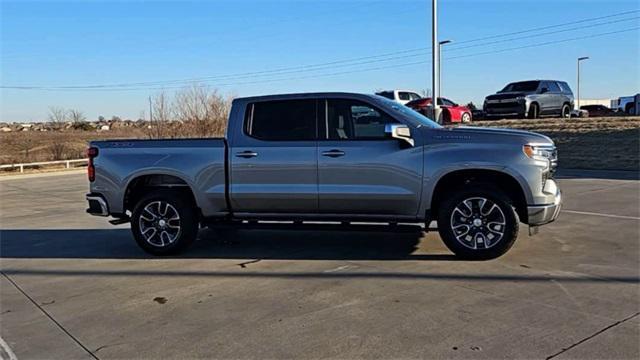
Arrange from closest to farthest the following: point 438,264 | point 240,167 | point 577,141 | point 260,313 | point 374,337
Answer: point 374,337 < point 260,313 < point 438,264 < point 240,167 < point 577,141

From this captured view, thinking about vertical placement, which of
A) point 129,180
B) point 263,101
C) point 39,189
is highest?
point 263,101

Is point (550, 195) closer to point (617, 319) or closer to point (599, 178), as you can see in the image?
point (617, 319)

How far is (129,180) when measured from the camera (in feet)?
24.4

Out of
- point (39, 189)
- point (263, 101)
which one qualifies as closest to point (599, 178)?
point (263, 101)

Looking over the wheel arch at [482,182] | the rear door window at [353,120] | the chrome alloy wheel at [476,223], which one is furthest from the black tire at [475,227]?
the rear door window at [353,120]

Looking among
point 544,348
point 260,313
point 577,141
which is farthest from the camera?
point 577,141

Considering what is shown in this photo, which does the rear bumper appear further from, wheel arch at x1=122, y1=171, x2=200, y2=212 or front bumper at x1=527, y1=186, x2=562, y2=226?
front bumper at x1=527, y1=186, x2=562, y2=226

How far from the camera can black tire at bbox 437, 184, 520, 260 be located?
6590 millimetres

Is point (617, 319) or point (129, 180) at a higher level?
point (129, 180)

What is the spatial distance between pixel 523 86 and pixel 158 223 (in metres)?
21.0

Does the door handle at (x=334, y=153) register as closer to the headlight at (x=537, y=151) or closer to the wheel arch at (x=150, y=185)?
the wheel arch at (x=150, y=185)

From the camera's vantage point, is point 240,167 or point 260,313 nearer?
point 260,313

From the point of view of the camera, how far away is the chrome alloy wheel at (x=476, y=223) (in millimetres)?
6605

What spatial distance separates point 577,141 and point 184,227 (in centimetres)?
1823
